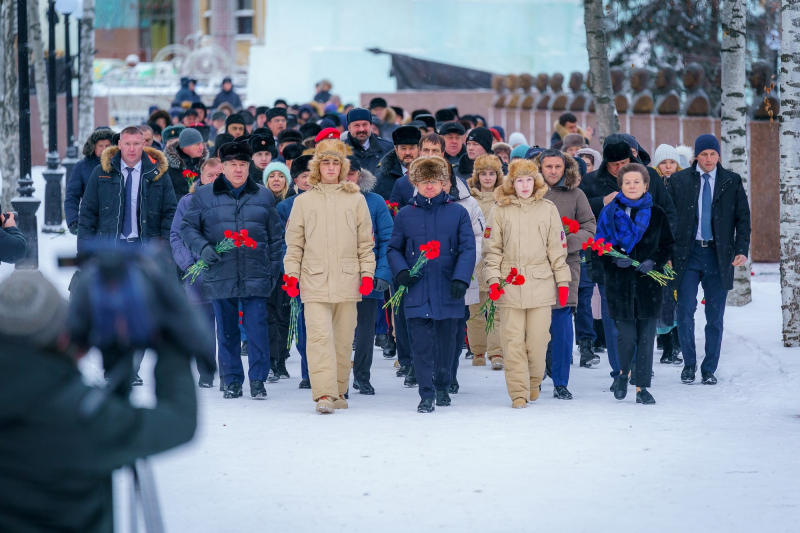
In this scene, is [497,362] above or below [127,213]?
below

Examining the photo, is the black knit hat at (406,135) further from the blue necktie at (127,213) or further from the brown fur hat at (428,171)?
the blue necktie at (127,213)

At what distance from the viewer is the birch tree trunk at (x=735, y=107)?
12984 millimetres

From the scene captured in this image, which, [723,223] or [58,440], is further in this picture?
[723,223]

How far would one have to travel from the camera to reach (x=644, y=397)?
8266 mm

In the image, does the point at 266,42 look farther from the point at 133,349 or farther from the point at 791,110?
the point at 133,349

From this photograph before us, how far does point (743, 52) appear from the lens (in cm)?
1297

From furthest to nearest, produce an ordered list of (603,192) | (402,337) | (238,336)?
1. (603,192)
2. (402,337)
3. (238,336)

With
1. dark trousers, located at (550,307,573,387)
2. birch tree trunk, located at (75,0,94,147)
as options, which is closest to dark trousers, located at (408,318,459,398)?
dark trousers, located at (550,307,573,387)

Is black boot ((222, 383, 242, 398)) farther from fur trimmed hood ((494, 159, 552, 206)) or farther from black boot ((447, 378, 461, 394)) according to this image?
fur trimmed hood ((494, 159, 552, 206))

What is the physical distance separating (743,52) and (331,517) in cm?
915

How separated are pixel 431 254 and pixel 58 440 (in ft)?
18.2

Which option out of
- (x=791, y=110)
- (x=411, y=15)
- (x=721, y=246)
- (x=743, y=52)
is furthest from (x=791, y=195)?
(x=411, y=15)

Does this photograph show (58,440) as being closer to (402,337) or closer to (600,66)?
(402,337)

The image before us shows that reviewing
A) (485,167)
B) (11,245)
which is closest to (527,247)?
(485,167)
